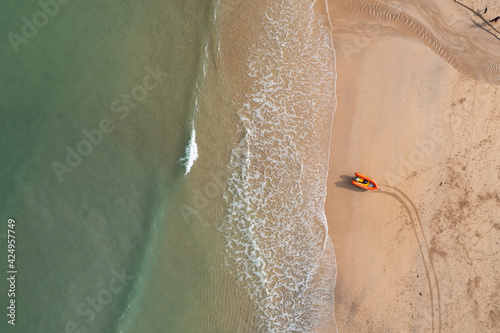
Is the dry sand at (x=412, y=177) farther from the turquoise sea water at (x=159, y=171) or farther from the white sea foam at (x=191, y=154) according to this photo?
the white sea foam at (x=191, y=154)

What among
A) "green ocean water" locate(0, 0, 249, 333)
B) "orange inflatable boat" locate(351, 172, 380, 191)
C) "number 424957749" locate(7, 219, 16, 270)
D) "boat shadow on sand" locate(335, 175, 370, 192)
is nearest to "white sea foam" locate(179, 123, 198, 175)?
"green ocean water" locate(0, 0, 249, 333)

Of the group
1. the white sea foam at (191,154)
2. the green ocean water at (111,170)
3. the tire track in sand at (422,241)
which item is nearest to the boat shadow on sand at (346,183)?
the tire track in sand at (422,241)

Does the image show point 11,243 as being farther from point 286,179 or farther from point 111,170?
point 286,179

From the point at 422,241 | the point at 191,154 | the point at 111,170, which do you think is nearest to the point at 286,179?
the point at 191,154

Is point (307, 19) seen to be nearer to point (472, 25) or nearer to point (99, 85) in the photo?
point (472, 25)

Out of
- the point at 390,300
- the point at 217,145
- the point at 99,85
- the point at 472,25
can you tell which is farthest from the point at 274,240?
the point at 472,25
